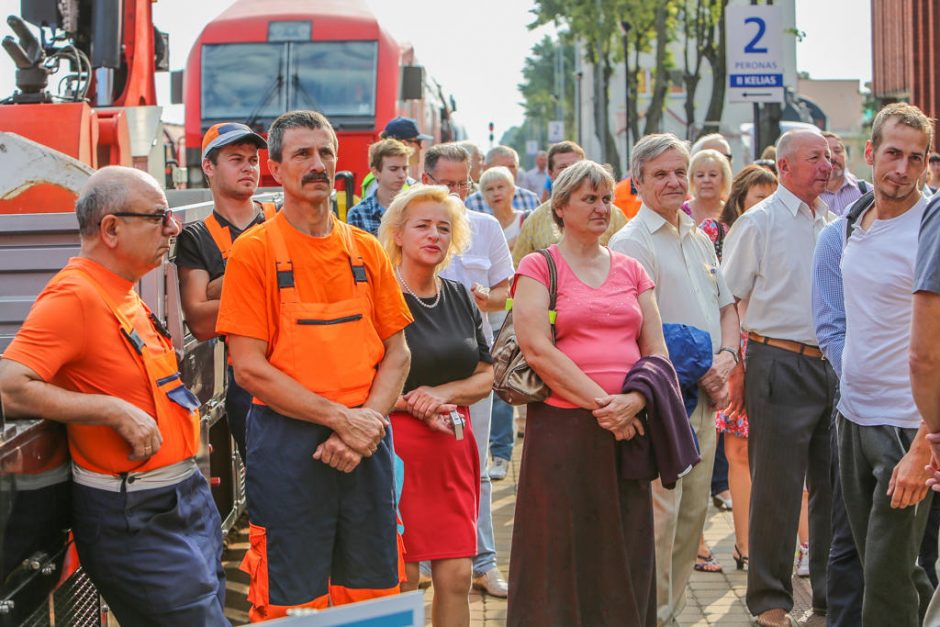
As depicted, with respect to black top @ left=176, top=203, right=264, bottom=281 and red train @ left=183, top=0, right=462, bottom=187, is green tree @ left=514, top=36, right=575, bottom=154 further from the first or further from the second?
black top @ left=176, top=203, right=264, bottom=281

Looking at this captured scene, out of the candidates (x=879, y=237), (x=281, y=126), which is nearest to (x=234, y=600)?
(x=281, y=126)

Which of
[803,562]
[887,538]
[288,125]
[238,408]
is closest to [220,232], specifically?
[238,408]

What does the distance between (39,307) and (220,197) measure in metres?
1.82

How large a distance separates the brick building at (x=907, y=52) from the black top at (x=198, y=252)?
97.8 feet

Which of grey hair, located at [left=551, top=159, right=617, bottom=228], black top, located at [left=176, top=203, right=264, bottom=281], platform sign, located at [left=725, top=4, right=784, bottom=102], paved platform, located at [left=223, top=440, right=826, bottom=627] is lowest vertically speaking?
paved platform, located at [left=223, top=440, right=826, bottom=627]

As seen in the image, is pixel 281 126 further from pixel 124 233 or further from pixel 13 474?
pixel 13 474

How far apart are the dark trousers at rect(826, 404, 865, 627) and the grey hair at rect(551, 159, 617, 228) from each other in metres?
1.40

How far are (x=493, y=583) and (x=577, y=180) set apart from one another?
7.97ft

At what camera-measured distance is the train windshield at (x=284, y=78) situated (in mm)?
19609

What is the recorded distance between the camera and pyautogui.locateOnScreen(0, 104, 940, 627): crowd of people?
13.6 ft

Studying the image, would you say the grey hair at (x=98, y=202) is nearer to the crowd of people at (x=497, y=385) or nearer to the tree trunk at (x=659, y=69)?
the crowd of people at (x=497, y=385)

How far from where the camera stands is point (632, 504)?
5461mm

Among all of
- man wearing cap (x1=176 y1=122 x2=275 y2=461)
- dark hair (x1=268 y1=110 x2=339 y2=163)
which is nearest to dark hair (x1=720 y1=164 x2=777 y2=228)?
man wearing cap (x1=176 y1=122 x2=275 y2=461)

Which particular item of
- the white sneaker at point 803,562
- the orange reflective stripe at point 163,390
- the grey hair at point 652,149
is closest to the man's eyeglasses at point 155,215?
the orange reflective stripe at point 163,390
